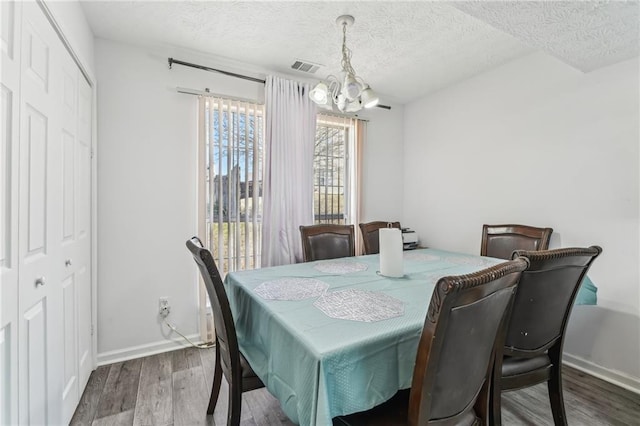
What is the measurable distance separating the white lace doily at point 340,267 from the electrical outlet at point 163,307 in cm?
135

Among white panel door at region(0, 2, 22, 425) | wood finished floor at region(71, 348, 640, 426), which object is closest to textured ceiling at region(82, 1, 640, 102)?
white panel door at region(0, 2, 22, 425)

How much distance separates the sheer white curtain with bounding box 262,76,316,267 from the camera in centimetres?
268

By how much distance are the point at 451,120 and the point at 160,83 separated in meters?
2.77

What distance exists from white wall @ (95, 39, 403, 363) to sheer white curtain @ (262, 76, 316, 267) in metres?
0.48

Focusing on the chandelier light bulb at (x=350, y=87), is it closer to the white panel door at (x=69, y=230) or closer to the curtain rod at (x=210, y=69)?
the curtain rod at (x=210, y=69)

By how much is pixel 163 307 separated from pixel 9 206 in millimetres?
1602

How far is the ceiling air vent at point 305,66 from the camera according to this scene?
2590 millimetres

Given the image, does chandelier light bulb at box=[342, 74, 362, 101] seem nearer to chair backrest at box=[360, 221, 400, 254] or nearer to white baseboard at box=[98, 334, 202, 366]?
chair backrest at box=[360, 221, 400, 254]

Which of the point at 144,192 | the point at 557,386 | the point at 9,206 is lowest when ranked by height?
the point at 557,386

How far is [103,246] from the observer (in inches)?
86.5

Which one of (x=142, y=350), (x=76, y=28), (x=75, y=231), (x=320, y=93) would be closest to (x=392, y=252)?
(x=320, y=93)

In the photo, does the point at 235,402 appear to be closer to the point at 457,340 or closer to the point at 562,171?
the point at 457,340

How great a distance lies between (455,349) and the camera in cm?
83

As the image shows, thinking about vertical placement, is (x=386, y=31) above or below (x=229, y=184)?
above
